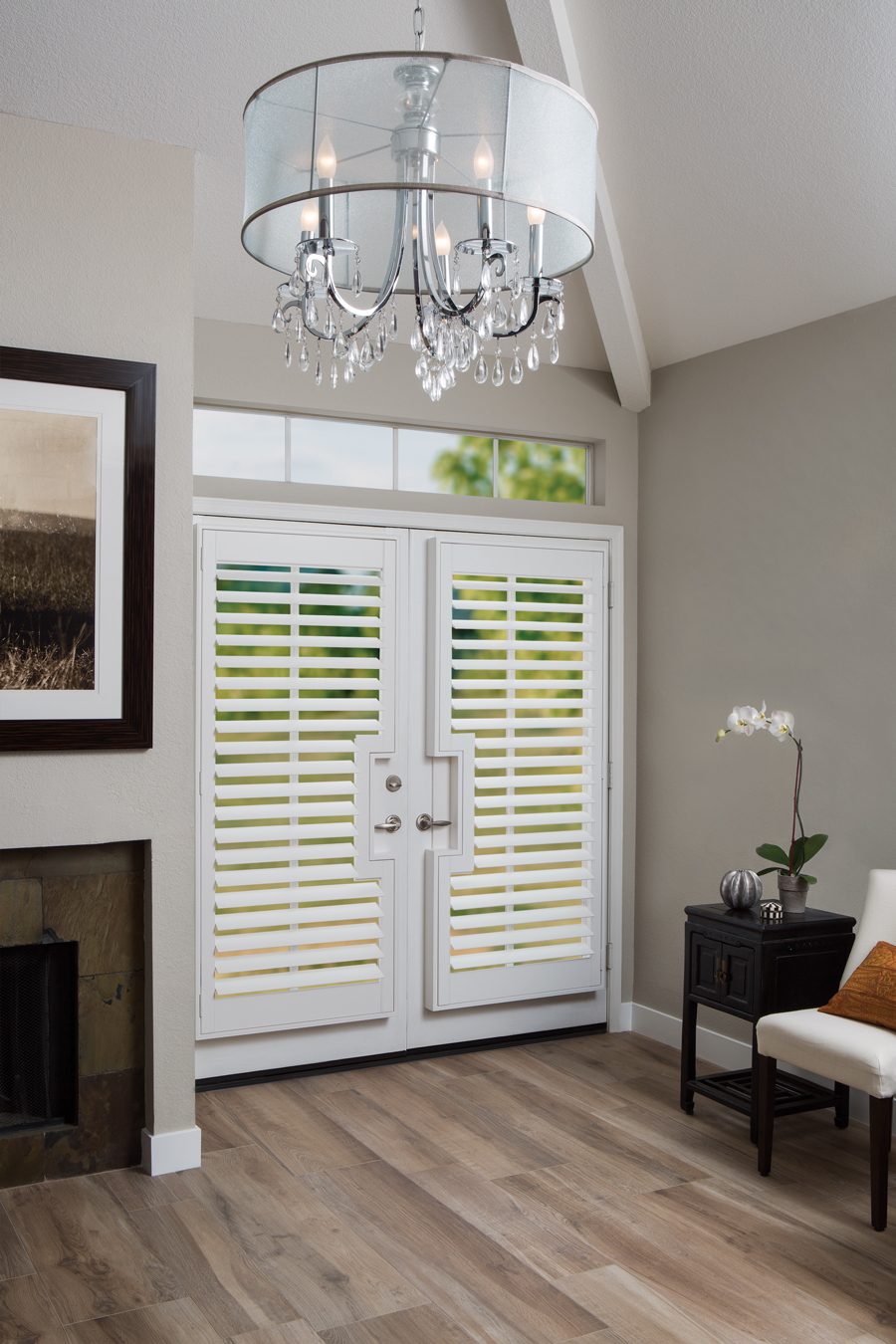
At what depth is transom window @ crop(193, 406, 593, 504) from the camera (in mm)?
4227

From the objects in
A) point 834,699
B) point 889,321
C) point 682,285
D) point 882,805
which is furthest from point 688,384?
point 882,805

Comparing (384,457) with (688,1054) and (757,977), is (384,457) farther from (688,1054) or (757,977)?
(688,1054)

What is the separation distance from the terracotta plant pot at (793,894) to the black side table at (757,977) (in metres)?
0.03

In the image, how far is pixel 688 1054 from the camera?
3.92 metres

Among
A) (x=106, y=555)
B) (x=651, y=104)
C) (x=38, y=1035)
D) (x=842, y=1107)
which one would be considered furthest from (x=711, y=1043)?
(x=651, y=104)

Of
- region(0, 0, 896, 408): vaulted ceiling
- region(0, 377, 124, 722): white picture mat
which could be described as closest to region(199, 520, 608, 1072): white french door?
region(0, 377, 124, 722): white picture mat

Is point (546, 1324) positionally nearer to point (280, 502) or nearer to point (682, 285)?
point (280, 502)

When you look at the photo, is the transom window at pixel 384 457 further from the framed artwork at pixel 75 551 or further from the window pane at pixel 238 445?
the framed artwork at pixel 75 551

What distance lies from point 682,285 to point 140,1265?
3.67 metres

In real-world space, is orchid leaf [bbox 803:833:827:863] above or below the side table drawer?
above

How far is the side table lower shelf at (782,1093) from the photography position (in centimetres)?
363

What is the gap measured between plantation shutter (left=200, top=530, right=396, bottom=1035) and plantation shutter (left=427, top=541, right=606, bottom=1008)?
0.88 feet

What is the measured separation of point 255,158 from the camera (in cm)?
191

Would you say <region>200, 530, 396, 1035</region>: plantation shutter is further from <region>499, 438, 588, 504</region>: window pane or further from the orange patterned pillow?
the orange patterned pillow
